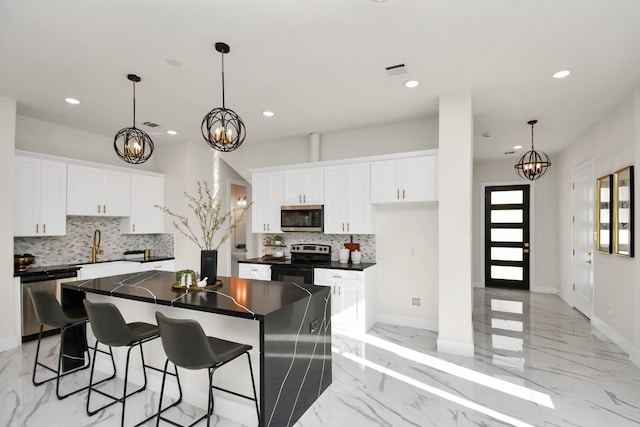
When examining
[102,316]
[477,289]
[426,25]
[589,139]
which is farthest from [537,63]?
[477,289]

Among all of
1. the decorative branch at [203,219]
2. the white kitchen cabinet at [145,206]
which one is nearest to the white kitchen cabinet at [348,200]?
the decorative branch at [203,219]

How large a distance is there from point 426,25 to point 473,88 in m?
1.37

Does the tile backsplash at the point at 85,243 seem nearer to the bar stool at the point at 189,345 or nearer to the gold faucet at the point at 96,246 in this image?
the gold faucet at the point at 96,246

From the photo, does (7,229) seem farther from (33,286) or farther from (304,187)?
(304,187)

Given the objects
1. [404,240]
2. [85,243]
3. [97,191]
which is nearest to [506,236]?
[404,240]

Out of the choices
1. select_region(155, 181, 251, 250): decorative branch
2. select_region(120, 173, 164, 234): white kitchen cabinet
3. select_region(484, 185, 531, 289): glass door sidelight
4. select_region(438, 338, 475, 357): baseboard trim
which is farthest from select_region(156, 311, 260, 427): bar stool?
select_region(484, 185, 531, 289): glass door sidelight

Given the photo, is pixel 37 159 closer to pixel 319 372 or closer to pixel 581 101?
pixel 319 372

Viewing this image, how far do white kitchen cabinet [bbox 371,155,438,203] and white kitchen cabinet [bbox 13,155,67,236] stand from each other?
4.31m

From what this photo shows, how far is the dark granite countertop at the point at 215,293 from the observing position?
6.95 ft

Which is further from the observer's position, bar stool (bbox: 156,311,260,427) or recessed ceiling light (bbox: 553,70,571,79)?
recessed ceiling light (bbox: 553,70,571,79)

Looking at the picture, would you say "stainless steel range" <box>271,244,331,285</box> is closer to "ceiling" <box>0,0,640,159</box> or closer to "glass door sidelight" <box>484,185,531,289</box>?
"ceiling" <box>0,0,640,159</box>

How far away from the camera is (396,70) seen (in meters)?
3.11

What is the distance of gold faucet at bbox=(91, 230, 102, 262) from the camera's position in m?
5.07

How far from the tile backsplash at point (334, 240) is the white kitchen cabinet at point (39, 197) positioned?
2983mm
